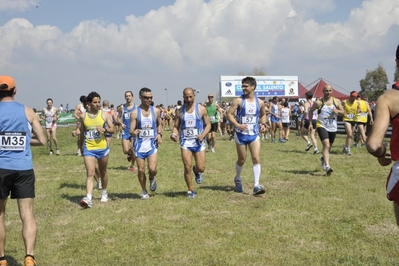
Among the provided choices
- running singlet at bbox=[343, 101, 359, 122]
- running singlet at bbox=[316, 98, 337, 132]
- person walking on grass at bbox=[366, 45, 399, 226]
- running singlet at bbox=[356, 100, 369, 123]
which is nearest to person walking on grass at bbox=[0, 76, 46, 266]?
person walking on grass at bbox=[366, 45, 399, 226]

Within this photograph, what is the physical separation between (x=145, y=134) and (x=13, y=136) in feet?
12.6

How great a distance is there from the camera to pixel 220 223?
21.3 feet

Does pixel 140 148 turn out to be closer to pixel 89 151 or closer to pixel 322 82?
pixel 89 151

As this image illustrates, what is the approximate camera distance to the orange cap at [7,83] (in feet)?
14.9

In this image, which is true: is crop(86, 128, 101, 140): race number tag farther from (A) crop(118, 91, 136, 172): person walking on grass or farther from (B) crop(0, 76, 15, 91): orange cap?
(A) crop(118, 91, 136, 172): person walking on grass

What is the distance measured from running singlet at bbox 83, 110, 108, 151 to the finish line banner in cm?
3117

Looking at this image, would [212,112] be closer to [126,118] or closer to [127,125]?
[126,118]

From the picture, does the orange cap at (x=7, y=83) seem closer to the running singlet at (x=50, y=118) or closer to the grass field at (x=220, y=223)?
the grass field at (x=220, y=223)

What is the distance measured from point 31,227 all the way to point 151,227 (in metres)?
2.06

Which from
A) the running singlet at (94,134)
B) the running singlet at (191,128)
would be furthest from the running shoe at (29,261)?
the running singlet at (191,128)

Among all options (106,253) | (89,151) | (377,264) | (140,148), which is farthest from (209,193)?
(377,264)

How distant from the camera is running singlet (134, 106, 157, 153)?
8.29 metres

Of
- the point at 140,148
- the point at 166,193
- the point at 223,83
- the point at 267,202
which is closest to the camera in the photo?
the point at 267,202

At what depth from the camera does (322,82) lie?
130 ft
